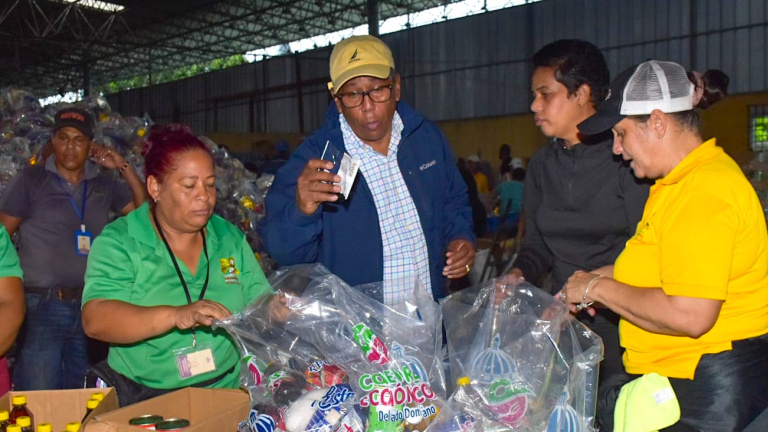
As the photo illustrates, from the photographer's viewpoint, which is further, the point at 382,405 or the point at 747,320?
the point at 747,320

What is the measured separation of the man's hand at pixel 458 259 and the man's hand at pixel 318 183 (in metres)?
0.48

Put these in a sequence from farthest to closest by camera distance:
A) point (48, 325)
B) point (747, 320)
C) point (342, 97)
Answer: point (48, 325) → point (342, 97) → point (747, 320)

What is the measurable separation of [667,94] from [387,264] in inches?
39.4

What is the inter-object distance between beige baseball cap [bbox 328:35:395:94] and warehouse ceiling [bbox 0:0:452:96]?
16.2 metres

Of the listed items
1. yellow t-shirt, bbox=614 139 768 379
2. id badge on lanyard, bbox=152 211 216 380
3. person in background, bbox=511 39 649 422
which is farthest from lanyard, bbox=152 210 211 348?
yellow t-shirt, bbox=614 139 768 379

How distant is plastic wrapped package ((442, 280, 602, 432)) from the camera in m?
1.41

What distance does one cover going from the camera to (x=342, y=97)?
206 cm

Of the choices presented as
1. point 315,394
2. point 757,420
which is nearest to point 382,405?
point 315,394

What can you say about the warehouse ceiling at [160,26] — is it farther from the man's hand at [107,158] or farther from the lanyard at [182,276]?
the lanyard at [182,276]

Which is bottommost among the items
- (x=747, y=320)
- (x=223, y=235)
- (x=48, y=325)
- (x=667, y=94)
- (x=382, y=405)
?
(x=48, y=325)

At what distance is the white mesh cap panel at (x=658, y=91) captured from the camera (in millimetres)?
1525

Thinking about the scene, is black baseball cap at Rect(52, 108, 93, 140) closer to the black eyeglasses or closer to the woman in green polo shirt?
the woman in green polo shirt

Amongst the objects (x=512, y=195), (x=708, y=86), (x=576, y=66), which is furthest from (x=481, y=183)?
(x=708, y=86)

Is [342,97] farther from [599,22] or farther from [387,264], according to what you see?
[599,22]
